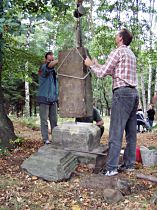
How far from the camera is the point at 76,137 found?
5305 mm

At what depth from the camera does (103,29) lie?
11.8 metres

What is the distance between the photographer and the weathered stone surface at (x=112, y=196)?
3.68m

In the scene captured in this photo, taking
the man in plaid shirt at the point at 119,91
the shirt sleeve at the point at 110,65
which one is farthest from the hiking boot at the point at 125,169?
the shirt sleeve at the point at 110,65

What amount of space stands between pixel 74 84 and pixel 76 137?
926 millimetres

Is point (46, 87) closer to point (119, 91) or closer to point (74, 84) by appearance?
point (74, 84)

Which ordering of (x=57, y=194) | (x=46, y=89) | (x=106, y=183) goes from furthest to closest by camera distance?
(x=46, y=89), (x=106, y=183), (x=57, y=194)

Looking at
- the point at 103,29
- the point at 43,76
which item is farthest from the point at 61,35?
the point at 43,76

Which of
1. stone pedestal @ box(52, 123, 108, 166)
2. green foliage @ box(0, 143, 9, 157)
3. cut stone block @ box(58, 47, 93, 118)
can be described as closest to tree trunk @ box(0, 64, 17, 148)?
green foliage @ box(0, 143, 9, 157)

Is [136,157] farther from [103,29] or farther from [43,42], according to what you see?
[43,42]

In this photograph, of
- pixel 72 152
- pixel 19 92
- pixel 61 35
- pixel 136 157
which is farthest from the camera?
pixel 19 92

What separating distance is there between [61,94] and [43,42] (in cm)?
2485

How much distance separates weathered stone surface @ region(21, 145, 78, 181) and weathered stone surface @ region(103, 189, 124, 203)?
0.83 meters

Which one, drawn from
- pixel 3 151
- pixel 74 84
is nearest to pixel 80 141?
pixel 74 84

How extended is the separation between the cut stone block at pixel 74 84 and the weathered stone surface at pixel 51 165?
84 centimetres
